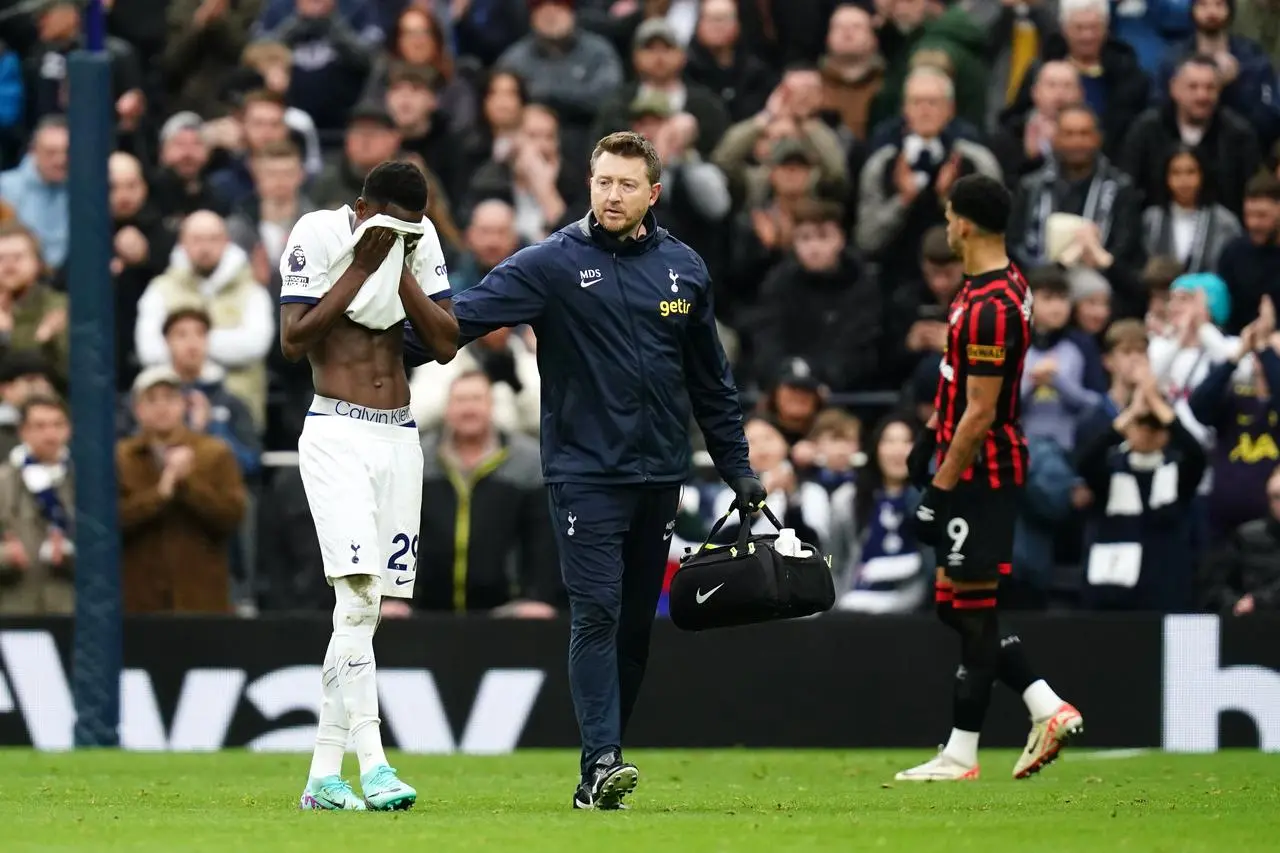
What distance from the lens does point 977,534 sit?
11.4m

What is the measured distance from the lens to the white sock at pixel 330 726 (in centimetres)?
934

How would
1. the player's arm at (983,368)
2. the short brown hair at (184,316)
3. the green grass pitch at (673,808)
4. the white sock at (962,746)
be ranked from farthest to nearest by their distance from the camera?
the short brown hair at (184,316) < the white sock at (962,746) < the player's arm at (983,368) < the green grass pitch at (673,808)

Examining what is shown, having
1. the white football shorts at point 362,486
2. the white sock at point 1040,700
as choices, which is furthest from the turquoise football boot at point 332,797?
the white sock at point 1040,700

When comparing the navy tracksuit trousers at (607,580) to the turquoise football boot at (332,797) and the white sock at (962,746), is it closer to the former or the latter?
the turquoise football boot at (332,797)

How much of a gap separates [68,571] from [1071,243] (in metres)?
7.05

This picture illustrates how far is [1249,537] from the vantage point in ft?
49.3

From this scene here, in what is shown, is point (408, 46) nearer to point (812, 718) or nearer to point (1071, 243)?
point (1071, 243)

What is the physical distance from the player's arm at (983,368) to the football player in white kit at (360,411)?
9.46ft

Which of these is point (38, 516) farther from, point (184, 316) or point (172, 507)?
point (184, 316)

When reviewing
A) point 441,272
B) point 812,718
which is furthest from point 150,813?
point 812,718

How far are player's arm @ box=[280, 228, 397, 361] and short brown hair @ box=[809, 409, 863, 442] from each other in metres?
6.85

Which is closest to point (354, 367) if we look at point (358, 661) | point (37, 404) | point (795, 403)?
point (358, 661)

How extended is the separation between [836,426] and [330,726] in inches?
270

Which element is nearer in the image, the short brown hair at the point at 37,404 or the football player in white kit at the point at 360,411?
the football player in white kit at the point at 360,411
